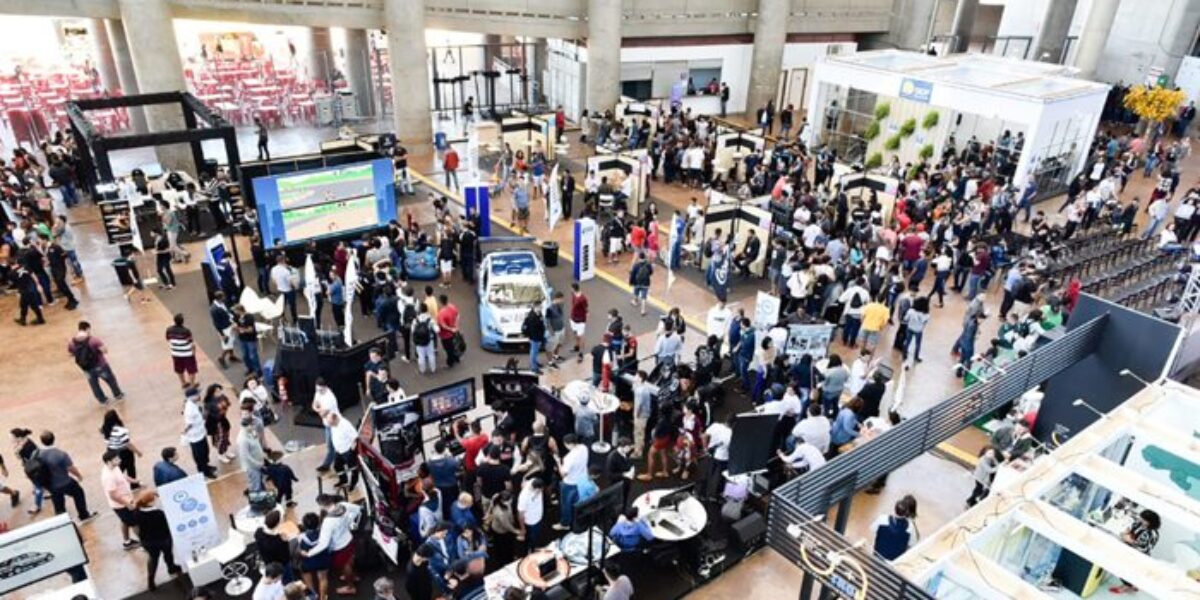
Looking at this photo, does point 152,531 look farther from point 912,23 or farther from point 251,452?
point 912,23

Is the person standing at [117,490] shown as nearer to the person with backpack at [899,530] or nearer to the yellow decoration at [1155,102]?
the person with backpack at [899,530]

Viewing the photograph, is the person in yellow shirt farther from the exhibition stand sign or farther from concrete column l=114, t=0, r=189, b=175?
concrete column l=114, t=0, r=189, b=175

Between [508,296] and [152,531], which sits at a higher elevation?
[508,296]

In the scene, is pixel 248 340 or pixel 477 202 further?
pixel 477 202

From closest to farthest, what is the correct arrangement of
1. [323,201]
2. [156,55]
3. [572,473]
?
[572,473] < [323,201] < [156,55]

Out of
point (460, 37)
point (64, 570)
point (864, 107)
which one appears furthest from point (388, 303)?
point (460, 37)

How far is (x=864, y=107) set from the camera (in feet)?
86.6

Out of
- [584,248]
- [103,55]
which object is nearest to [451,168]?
[584,248]

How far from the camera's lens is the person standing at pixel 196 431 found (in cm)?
1028

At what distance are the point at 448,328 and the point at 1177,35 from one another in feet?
114

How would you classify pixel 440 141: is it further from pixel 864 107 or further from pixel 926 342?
pixel 926 342

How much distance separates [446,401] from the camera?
1069cm

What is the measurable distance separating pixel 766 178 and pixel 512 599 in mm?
16860

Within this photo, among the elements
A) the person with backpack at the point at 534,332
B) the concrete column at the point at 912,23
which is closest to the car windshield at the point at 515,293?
the person with backpack at the point at 534,332
